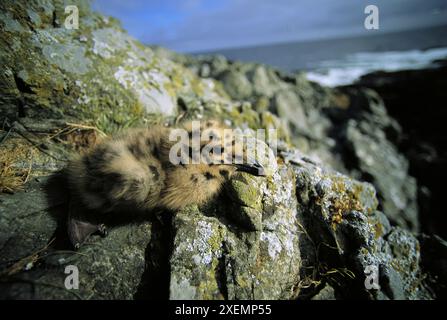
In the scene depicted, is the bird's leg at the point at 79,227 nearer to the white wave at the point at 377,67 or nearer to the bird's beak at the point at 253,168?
the bird's beak at the point at 253,168

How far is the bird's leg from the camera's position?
2406 millimetres

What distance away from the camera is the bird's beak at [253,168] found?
2.74 meters

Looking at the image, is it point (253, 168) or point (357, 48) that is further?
point (357, 48)

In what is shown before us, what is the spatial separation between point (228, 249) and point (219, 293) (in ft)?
1.32

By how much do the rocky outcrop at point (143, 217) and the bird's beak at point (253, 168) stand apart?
0.29ft

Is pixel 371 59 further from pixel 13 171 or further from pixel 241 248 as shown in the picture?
pixel 13 171

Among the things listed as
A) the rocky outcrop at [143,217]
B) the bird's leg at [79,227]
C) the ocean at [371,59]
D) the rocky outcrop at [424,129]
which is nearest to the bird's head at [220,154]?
the rocky outcrop at [143,217]

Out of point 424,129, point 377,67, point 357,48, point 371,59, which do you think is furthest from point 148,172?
point 357,48

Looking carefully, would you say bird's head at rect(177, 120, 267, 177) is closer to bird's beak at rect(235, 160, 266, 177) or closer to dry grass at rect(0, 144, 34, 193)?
bird's beak at rect(235, 160, 266, 177)

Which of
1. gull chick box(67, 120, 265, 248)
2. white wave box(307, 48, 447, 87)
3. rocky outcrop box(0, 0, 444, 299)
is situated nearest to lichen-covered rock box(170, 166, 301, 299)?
rocky outcrop box(0, 0, 444, 299)

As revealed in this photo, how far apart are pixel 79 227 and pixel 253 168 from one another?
184 cm

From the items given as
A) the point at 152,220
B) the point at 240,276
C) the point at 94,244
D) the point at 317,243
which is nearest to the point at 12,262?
the point at 94,244

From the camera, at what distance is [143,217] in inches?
109

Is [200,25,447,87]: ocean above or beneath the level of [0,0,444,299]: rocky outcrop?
above
